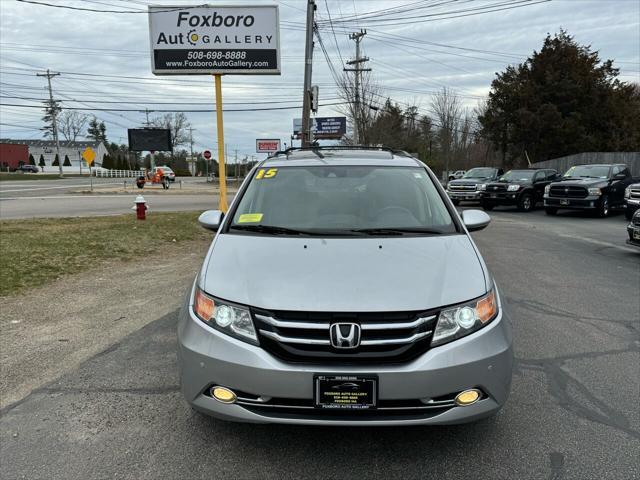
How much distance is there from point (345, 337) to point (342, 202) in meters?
1.58

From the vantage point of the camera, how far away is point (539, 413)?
3260 millimetres

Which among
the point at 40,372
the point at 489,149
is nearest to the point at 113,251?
the point at 40,372

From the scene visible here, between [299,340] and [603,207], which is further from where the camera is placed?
[603,207]

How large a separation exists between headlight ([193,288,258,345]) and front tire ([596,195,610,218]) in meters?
17.4

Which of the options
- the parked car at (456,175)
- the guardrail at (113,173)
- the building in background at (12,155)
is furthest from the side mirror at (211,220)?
the building in background at (12,155)

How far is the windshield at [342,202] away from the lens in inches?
139

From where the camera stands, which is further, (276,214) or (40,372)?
(40,372)

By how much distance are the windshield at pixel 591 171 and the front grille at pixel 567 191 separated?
1.26 metres

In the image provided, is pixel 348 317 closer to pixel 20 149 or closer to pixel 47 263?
pixel 47 263

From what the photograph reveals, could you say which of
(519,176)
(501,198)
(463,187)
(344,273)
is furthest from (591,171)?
(344,273)

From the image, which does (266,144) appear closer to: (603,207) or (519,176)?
Answer: (519,176)

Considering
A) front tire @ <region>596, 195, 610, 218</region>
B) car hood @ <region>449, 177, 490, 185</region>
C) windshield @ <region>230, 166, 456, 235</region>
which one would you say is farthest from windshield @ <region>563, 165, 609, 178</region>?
windshield @ <region>230, 166, 456, 235</region>

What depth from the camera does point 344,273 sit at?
2.75m

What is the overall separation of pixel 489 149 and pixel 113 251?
5151cm
